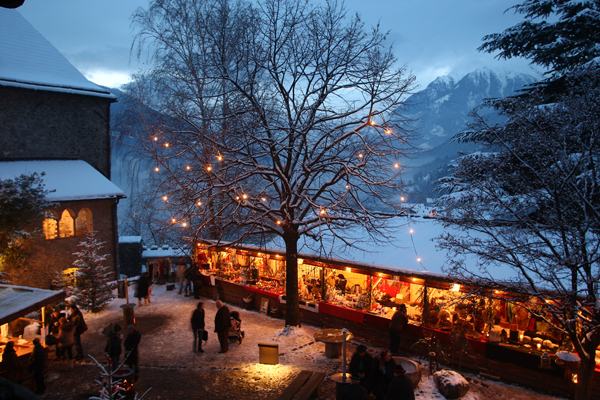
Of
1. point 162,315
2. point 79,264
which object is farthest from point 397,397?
point 79,264

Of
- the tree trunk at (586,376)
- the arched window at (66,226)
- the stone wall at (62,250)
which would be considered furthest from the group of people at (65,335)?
the tree trunk at (586,376)

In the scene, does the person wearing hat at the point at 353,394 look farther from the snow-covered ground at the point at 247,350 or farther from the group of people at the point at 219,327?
the group of people at the point at 219,327

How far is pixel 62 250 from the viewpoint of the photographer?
16.2 metres

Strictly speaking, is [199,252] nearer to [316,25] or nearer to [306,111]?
[306,111]

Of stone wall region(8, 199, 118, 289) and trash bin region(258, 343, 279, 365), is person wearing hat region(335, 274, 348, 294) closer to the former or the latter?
trash bin region(258, 343, 279, 365)

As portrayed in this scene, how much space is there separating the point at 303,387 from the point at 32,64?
20.5 meters

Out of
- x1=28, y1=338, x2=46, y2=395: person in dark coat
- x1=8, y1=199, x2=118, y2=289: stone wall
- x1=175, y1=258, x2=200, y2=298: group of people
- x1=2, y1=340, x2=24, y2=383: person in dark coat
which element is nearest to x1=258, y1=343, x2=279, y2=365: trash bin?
x1=28, y1=338, x2=46, y2=395: person in dark coat

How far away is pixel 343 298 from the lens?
496 inches

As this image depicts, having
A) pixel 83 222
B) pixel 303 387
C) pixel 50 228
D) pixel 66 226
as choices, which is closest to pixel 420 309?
pixel 303 387

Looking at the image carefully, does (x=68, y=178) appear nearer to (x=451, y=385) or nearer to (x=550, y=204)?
(x=451, y=385)

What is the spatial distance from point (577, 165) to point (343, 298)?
8.23m

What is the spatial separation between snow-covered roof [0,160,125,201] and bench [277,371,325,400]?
1346 centimetres

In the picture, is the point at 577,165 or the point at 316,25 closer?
the point at 577,165

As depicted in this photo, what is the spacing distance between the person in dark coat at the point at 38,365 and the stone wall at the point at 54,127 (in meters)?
12.8
